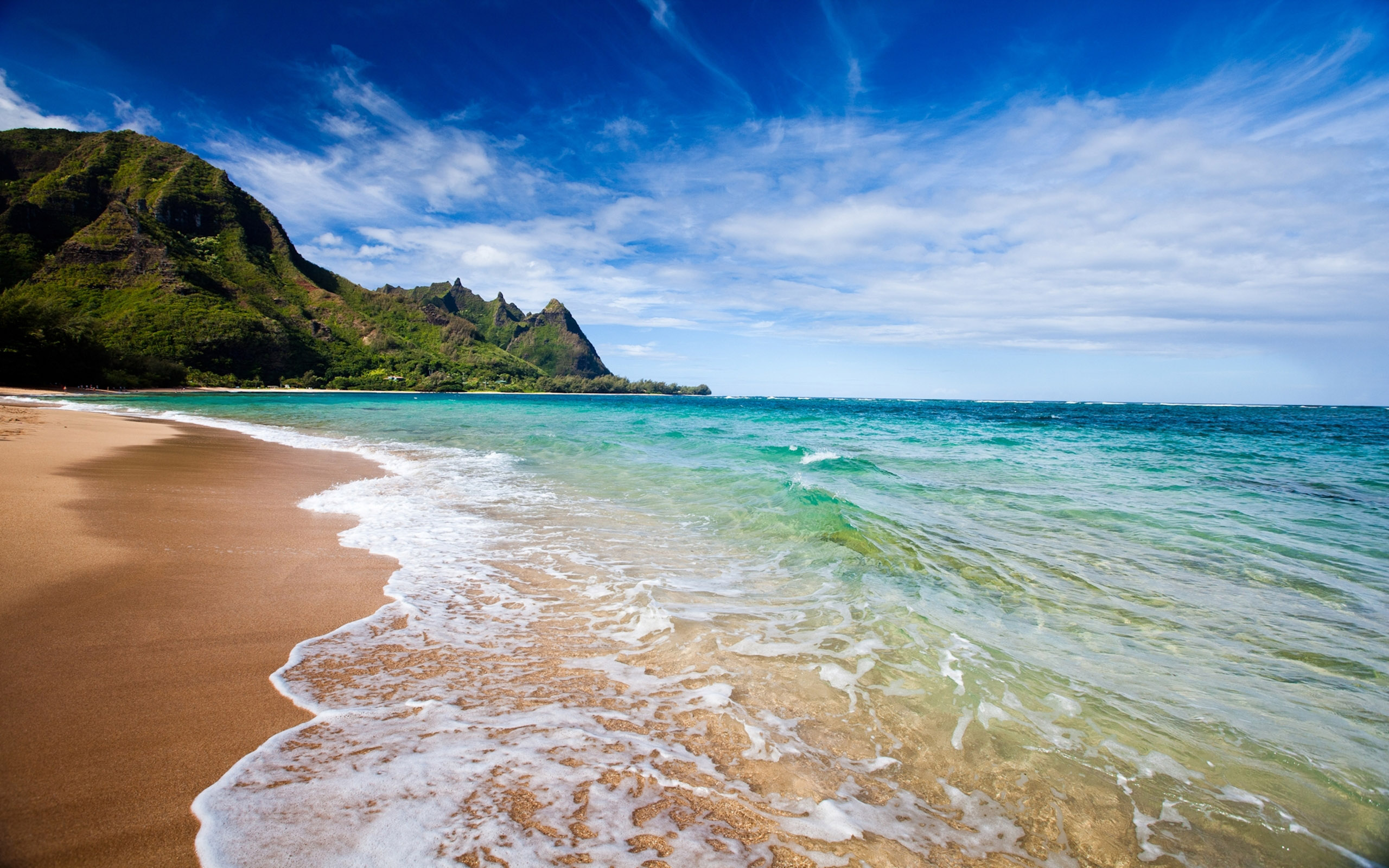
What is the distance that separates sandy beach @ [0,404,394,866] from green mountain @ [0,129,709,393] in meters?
59.7

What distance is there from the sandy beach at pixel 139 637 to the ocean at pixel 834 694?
0.24 meters

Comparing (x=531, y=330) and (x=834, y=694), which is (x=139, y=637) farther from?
(x=531, y=330)

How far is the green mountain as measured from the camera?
53.8m

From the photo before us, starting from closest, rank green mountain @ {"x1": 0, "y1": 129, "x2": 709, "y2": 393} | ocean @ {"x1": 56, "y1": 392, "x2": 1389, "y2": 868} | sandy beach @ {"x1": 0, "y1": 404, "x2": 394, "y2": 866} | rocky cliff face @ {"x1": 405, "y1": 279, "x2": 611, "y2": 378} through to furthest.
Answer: sandy beach @ {"x1": 0, "y1": 404, "x2": 394, "y2": 866} < ocean @ {"x1": 56, "y1": 392, "x2": 1389, "y2": 868} < green mountain @ {"x1": 0, "y1": 129, "x2": 709, "y2": 393} < rocky cliff face @ {"x1": 405, "y1": 279, "x2": 611, "y2": 378}

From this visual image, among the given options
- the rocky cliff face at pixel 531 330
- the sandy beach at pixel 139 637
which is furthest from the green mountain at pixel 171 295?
the sandy beach at pixel 139 637

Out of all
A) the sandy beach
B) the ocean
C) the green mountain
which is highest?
the green mountain

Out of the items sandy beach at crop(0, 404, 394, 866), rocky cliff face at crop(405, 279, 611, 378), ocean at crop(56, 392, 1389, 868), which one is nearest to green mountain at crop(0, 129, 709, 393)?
rocky cliff face at crop(405, 279, 611, 378)

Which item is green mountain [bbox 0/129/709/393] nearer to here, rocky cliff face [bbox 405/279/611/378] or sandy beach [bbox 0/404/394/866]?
rocky cliff face [bbox 405/279/611/378]

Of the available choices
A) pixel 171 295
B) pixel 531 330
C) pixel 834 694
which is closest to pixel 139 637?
pixel 834 694

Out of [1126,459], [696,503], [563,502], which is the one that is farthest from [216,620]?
[1126,459]

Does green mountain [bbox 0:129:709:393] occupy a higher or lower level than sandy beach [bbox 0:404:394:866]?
higher

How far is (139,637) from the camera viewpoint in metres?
3.34

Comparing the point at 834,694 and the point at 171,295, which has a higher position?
the point at 171,295

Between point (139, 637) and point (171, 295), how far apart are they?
104 m
